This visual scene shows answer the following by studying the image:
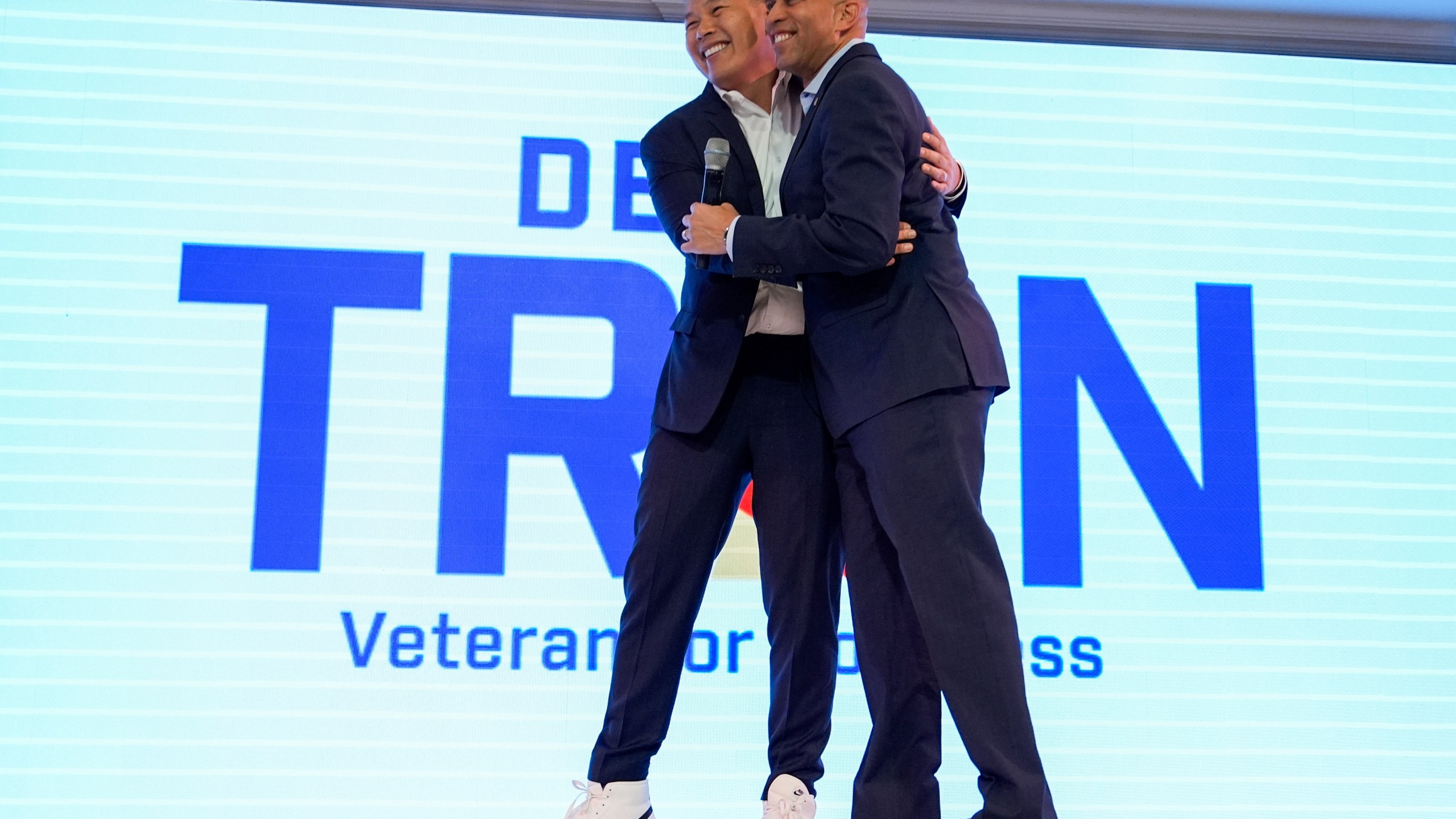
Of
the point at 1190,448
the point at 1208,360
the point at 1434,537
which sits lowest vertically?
the point at 1434,537

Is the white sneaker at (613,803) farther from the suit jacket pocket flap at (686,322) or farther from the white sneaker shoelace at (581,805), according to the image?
the suit jacket pocket flap at (686,322)

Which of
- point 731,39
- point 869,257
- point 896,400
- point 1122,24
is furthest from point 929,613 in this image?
point 1122,24

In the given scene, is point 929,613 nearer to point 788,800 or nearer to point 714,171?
point 788,800

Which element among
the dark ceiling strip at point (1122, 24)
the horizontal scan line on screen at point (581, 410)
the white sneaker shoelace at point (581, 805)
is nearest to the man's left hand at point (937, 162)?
the white sneaker shoelace at point (581, 805)

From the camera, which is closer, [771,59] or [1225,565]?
[771,59]

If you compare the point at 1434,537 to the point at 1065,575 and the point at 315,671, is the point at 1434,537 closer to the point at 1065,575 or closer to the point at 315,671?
the point at 1065,575

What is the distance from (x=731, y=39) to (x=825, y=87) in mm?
402

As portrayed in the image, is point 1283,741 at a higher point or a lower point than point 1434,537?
lower

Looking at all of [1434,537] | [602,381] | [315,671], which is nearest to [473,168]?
[602,381]

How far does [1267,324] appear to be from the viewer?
3.62 meters

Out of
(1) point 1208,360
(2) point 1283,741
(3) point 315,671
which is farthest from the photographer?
(1) point 1208,360

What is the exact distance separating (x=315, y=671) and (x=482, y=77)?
1.83 meters

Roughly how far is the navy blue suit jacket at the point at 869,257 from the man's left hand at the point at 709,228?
0.21ft

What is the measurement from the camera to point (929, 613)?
1.83 m
